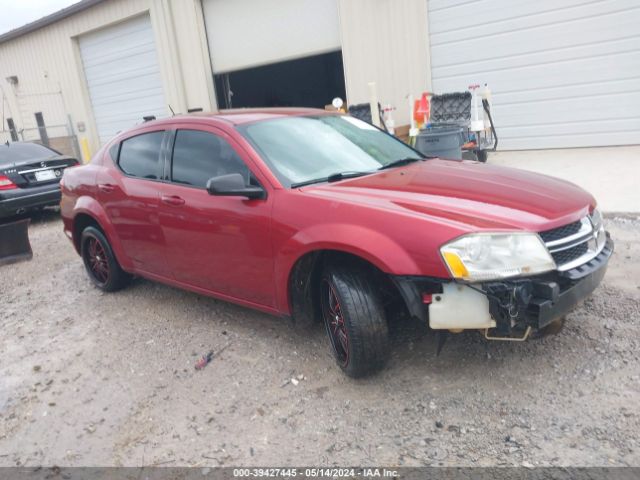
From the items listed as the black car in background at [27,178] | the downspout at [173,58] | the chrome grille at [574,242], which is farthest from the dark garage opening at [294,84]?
the chrome grille at [574,242]

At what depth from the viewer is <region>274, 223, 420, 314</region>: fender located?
296 cm

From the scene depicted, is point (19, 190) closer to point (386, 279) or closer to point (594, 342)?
point (386, 279)

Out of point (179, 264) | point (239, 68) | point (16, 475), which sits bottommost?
point (16, 475)

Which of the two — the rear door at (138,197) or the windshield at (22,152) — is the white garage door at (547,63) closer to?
the rear door at (138,197)

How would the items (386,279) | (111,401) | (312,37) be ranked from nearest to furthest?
(386,279) < (111,401) < (312,37)

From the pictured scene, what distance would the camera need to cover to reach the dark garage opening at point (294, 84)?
1956cm

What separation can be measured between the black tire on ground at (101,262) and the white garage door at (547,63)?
23.6 feet

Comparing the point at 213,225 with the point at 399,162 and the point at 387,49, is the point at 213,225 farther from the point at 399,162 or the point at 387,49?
the point at 387,49

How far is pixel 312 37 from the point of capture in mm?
11883

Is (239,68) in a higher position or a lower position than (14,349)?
higher

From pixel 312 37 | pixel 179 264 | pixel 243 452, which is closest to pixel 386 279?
pixel 243 452

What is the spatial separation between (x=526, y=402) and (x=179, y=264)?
266cm

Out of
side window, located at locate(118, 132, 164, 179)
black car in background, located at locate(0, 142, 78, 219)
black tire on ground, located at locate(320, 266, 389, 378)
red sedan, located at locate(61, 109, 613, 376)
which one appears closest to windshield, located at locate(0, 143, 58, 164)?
black car in background, located at locate(0, 142, 78, 219)

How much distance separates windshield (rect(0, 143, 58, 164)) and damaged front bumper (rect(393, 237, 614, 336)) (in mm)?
8383
